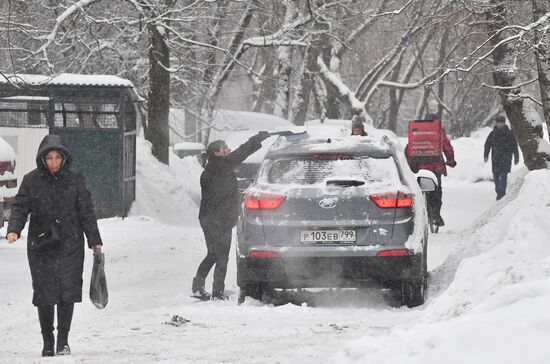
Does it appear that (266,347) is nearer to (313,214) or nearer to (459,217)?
(313,214)

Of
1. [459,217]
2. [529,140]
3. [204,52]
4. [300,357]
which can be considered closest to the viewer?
[300,357]

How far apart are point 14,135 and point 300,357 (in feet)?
35.8

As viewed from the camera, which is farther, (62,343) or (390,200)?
(390,200)

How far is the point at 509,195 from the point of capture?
45.3ft

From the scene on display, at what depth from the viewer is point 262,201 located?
9.71 metres

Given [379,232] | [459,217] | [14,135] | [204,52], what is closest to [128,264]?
[14,135]

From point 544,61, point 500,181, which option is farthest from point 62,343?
point 500,181

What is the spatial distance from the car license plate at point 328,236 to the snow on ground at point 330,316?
58cm

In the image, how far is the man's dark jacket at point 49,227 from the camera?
25.8 feet

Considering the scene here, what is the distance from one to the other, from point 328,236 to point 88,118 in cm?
981

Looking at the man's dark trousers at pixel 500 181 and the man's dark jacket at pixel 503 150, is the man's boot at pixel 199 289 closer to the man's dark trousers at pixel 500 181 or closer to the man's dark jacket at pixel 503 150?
the man's dark jacket at pixel 503 150

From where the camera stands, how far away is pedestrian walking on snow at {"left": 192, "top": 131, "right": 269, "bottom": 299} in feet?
36.0

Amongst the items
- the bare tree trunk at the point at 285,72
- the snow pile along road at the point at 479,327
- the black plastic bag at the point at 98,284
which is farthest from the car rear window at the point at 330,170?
the bare tree trunk at the point at 285,72

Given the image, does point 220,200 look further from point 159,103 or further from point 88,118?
point 159,103
